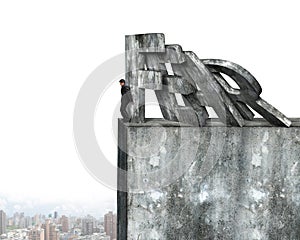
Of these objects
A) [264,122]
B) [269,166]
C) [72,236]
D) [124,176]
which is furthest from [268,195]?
[72,236]

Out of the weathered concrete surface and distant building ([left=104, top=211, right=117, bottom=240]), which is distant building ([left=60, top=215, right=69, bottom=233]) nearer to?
distant building ([left=104, top=211, right=117, bottom=240])

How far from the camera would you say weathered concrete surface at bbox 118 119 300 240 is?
4.75 meters

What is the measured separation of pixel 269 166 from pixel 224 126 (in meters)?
0.43

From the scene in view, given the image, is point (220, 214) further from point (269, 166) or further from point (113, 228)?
point (113, 228)

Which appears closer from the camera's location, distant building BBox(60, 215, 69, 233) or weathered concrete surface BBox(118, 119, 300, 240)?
weathered concrete surface BBox(118, 119, 300, 240)

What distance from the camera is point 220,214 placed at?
484cm

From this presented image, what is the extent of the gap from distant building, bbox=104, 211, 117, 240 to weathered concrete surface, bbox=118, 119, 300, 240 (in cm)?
63

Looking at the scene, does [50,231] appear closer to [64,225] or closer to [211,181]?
[64,225]

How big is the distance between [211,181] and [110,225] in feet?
3.60

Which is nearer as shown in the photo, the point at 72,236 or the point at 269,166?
the point at 269,166

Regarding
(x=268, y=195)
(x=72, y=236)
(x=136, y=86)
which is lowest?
(x=72, y=236)

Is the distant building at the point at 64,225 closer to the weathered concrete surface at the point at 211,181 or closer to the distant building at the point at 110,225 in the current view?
the distant building at the point at 110,225

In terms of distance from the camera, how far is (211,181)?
480 centimetres

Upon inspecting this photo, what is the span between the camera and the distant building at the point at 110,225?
215 inches
